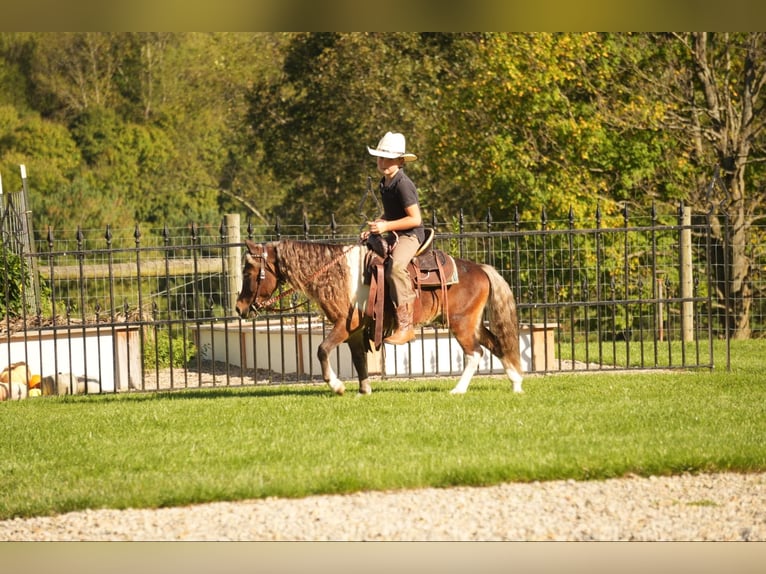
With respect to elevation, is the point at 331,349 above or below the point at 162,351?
above

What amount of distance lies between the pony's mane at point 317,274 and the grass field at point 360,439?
2.84 ft

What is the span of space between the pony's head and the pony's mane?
8 cm

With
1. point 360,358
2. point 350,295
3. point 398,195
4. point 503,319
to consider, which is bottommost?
point 360,358

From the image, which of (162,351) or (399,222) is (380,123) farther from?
(399,222)

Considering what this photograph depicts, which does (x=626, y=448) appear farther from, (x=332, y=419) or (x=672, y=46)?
(x=672, y=46)

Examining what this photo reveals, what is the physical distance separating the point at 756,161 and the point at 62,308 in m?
11.6

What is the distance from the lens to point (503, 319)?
34.6ft

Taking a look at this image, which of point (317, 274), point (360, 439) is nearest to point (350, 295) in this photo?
point (317, 274)

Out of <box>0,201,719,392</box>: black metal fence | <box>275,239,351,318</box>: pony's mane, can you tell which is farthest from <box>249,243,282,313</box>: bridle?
<box>0,201,719,392</box>: black metal fence

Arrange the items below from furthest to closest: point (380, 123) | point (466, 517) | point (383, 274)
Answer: point (380, 123)
point (383, 274)
point (466, 517)

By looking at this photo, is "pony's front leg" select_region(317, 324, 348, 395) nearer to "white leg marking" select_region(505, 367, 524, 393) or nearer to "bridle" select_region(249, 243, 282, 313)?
"bridle" select_region(249, 243, 282, 313)

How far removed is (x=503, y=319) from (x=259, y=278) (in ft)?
7.26

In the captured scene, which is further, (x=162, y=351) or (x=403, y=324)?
(x=162, y=351)

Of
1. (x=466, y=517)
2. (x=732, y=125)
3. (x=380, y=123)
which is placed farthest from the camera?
(x=380, y=123)
